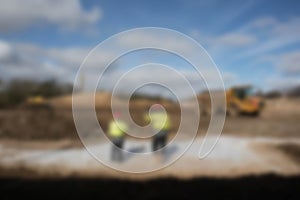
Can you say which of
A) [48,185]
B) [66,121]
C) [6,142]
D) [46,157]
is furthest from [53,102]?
[48,185]

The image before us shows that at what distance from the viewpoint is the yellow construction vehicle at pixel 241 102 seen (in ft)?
98.3

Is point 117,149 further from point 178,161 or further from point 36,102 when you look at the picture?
point 36,102

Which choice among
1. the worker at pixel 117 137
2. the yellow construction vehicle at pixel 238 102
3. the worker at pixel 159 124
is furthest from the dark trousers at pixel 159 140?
the yellow construction vehicle at pixel 238 102

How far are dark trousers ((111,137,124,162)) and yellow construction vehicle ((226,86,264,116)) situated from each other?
19.2 meters

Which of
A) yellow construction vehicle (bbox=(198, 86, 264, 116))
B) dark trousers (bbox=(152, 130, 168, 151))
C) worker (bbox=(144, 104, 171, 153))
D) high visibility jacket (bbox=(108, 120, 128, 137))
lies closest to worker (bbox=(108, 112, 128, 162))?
high visibility jacket (bbox=(108, 120, 128, 137))

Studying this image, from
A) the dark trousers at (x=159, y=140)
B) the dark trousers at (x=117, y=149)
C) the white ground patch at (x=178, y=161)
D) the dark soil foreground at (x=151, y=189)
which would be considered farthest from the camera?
the dark trousers at (x=117, y=149)

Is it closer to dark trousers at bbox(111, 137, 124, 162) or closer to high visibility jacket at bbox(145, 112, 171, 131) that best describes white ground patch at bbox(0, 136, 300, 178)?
dark trousers at bbox(111, 137, 124, 162)

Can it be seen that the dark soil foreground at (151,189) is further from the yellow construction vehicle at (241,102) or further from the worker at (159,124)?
the yellow construction vehicle at (241,102)

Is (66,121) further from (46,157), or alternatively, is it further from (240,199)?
(240,199)

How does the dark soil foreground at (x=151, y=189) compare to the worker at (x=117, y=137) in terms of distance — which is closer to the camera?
Result: the dark soil foreground at (x=151, y=189)

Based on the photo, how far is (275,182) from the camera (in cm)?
959

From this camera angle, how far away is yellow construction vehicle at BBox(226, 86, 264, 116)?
2997 centimetres

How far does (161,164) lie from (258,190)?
3985 millimetres

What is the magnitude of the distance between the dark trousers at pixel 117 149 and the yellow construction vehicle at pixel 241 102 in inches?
755
